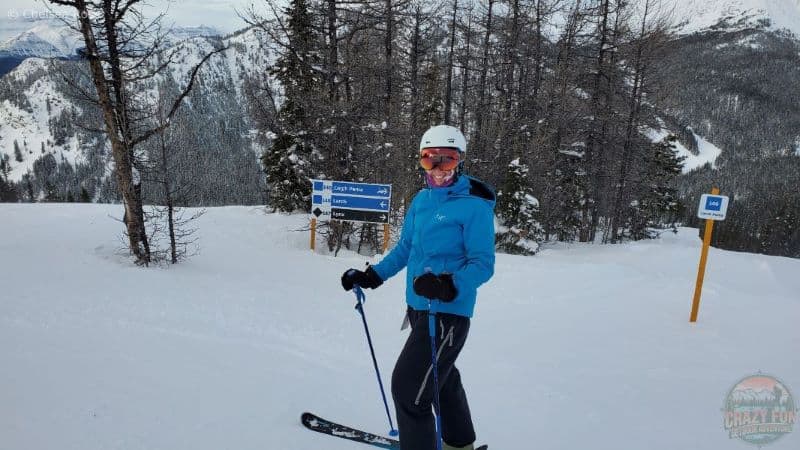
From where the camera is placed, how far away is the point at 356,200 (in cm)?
1148

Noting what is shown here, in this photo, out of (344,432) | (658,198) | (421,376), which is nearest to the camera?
(421,376)

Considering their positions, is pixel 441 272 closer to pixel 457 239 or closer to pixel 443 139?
pixel 457 239

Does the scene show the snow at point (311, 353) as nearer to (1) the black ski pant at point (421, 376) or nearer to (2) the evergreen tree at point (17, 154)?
(1) the black ski pant at point (421, 376)

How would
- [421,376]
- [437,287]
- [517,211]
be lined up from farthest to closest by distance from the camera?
[517,211] < [421,376] < [437,287]

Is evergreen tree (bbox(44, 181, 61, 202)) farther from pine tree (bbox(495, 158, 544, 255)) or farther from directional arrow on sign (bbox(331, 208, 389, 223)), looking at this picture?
pine tree (bbox(495, 158, 544, 255))

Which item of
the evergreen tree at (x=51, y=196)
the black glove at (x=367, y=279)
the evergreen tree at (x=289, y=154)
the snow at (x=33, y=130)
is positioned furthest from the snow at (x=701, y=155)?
the snow at (x=33, y=130)

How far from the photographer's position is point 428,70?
82.6 ft

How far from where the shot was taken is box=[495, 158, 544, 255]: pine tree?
1745 cm

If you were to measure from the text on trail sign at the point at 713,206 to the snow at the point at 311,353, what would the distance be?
1.65 m

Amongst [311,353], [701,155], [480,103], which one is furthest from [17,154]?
[701,155]

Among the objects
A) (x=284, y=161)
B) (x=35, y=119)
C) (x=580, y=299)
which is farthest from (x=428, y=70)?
(x=35, y=119)

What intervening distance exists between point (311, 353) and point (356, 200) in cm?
669

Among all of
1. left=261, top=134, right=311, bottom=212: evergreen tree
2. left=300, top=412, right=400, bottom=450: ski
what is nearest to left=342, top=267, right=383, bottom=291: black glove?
left=300, top=412, right=400, bottom=450: ski

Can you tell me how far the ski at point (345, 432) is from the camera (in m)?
3.26
